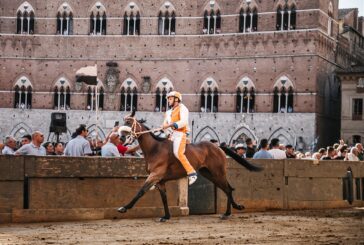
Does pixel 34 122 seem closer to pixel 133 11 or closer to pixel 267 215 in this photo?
pixel 133 11

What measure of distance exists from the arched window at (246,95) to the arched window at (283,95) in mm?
1297

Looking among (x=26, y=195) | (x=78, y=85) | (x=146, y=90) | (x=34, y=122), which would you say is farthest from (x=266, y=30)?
(x=26, y=195)

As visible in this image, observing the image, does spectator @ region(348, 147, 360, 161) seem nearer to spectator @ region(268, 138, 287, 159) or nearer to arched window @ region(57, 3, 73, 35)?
spectator @ region(268, 138, 287, 159)

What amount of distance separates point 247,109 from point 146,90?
6002mm

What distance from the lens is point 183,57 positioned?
41500mm

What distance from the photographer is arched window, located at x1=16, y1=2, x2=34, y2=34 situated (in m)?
43.8

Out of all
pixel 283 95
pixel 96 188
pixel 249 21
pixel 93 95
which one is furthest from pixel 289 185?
pixel 93 95

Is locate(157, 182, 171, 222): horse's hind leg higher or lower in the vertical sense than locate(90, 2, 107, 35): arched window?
lower

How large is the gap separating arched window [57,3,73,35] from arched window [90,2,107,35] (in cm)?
128

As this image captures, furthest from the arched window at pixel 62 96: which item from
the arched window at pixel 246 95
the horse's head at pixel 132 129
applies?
the horse's head at pixel 132 129

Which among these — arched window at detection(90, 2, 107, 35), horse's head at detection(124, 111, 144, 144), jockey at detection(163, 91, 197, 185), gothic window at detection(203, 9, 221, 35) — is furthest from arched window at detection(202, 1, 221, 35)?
horse's head at detection(124, 111, 144, 144)

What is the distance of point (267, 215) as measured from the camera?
1496 cm

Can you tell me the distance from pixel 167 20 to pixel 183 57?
247 centimetres

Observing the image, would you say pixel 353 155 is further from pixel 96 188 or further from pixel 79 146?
pixel 96 188
